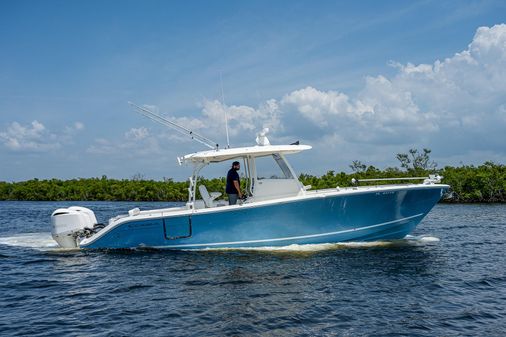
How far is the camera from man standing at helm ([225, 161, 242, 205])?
14633mm

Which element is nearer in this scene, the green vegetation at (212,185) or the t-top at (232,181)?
the t-top at (232,181)

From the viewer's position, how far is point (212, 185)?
52.4 metres

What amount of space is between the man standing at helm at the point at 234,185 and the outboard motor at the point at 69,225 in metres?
4.62

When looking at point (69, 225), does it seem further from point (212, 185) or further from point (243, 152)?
point (212, 185)

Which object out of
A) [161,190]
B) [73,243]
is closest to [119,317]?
[73,243]

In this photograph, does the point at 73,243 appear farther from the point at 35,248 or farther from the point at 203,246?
the point at 203,246

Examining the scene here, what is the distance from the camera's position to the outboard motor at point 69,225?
599 inches

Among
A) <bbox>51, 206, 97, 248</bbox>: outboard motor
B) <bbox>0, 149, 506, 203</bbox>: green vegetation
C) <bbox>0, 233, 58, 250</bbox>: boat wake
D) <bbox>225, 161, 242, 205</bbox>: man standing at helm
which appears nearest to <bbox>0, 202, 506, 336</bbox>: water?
<bbox>51, 206, 97, 248</bbox>: outboard motor

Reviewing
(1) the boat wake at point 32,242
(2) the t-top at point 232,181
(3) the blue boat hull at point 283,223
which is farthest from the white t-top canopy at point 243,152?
(1) the boat wake at point 32,242

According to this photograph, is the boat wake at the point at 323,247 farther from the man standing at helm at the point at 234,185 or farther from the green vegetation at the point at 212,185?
the green vegetation at the point at 212,185

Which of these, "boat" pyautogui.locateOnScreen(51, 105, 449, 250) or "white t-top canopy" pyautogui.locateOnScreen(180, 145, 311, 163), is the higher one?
"white t-top canopy" pyautogui.locateOnScreen(180, 145, 311, 163)

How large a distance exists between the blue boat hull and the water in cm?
37

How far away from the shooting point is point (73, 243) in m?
15.6

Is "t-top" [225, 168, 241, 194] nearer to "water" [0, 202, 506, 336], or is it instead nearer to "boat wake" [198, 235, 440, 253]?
"boat wake" [198, 235, 440, 253]
